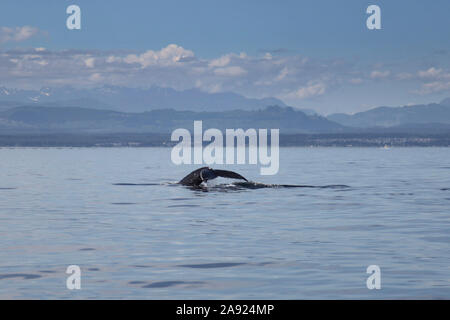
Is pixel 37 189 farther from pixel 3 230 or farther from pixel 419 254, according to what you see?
pixel 419 254

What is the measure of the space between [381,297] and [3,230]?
40.7ft

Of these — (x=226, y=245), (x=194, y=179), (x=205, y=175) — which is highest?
(x=205, y=175)

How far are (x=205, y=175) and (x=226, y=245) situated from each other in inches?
596

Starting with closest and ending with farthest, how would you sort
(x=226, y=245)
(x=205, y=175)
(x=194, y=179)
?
(x=226, y=245), (x=205, y=175), (x=194, y=179)

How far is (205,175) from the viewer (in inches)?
1310

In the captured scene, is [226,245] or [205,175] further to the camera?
[205,175]

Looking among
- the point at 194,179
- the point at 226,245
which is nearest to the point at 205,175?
the point at 194,179

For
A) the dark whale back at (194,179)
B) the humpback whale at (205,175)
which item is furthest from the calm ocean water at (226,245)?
the dark whale back at (194,179)

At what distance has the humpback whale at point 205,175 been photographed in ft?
103

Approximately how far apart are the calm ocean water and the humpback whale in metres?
0.93

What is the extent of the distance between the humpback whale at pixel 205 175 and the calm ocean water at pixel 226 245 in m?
0.93

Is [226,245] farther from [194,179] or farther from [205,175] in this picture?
[194,179]

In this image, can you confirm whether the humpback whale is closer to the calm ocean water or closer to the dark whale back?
the dark whale back
